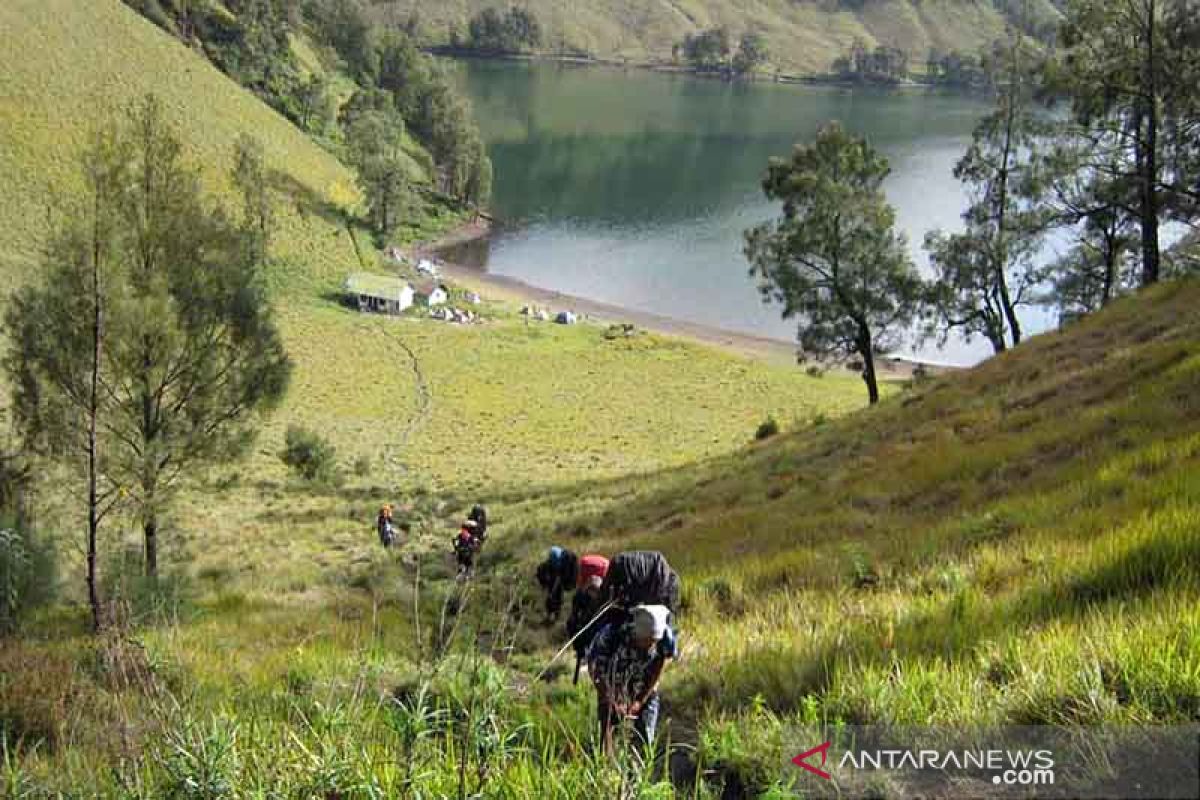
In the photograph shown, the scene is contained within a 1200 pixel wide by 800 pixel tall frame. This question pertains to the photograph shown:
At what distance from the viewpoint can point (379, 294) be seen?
2475 inches

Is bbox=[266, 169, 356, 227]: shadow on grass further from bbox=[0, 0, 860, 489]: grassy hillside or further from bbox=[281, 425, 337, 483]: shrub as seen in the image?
bbox=[281, 425, 337, 483]: shrub

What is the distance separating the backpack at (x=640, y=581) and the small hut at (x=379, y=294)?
60322 mm

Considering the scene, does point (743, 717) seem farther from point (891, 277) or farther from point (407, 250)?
point (407, 250)

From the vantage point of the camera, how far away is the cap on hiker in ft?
13.3

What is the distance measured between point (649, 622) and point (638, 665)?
248 millimetres

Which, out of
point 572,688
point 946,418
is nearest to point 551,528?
point 946,418

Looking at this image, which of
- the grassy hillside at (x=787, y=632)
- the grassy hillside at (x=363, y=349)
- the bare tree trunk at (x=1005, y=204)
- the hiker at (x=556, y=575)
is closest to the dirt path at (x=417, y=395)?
the grassy hillside at (x=363, y=349)

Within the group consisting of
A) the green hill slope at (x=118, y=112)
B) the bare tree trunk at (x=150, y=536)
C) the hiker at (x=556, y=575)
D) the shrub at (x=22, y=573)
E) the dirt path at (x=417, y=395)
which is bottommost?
the dirt path at (x=417, y=395)

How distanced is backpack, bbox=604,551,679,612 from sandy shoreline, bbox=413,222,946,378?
50383 millimetres

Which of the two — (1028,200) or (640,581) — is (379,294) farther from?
(640,581)

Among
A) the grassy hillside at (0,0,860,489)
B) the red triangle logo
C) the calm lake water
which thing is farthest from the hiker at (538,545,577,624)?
the calm lake water

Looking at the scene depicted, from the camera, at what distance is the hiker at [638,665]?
4.05m

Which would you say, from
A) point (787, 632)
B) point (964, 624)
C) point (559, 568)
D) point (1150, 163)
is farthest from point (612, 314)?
point (964, 624)

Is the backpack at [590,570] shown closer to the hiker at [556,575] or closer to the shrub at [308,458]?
the hiker at [556,575]
